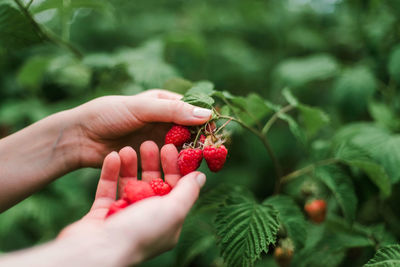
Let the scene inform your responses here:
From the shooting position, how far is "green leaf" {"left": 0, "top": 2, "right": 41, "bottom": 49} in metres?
1.21

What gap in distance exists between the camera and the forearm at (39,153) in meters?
1.25

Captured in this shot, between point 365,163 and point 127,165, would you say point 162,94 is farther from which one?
point 365,163

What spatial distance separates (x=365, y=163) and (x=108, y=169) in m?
0.98

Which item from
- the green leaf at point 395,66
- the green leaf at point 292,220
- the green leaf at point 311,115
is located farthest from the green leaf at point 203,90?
the green leaf at point 395,66

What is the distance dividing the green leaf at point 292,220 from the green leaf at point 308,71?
850 millimetres

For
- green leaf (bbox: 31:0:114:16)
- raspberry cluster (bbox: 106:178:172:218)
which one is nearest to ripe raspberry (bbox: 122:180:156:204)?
raspberry cluster (bbox: 106:178:172:218)

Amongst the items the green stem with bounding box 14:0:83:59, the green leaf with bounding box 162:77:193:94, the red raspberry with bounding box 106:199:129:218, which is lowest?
the red raspberry with bounding box 106:199:129:218

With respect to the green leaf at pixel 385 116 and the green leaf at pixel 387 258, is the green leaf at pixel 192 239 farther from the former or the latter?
the green leaf at pixel 385 116

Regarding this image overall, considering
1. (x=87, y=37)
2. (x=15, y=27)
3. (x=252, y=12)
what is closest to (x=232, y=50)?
(x=252, y=12)

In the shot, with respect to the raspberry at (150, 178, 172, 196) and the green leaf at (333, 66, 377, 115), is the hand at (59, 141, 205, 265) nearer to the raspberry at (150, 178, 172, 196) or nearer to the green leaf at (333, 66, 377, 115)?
the raspberry at (150, 178, 172, 196)

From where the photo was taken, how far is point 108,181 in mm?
1107

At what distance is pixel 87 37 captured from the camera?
2785 mm

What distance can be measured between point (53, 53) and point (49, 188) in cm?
125

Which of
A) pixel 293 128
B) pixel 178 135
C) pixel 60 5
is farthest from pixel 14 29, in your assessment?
pixel 293 128
